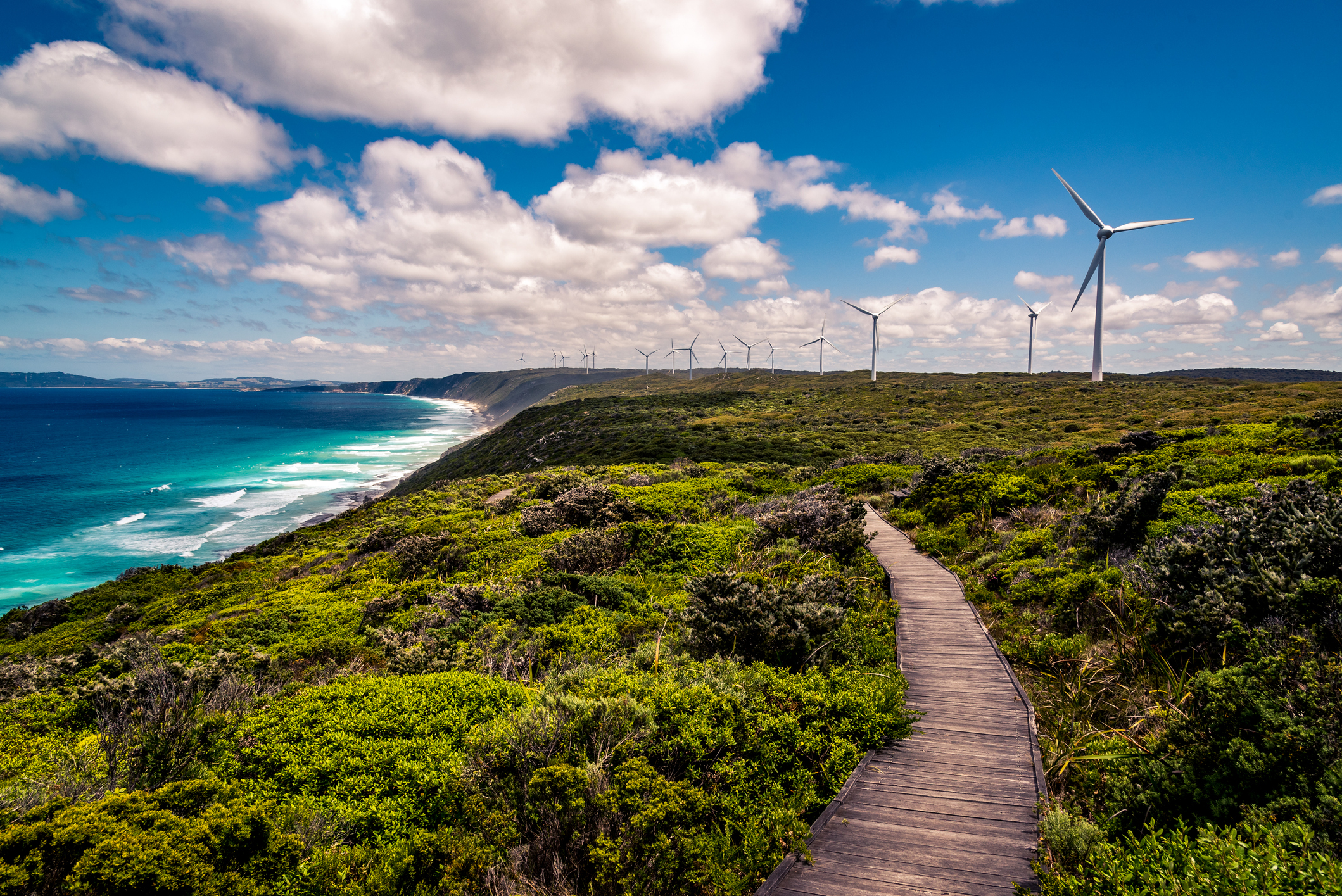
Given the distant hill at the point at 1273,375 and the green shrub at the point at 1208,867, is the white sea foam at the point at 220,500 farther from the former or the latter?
the distant hill at the point at 1273,375

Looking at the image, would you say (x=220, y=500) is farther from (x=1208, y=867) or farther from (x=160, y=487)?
(x=1208, y=867)

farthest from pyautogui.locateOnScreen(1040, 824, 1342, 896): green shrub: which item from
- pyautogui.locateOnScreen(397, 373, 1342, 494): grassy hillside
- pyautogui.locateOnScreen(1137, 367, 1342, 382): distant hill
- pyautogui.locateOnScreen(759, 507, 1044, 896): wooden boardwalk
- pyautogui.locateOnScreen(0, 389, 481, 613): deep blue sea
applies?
pyautogui.locateOnScreen(1137, 367, 1342, 382): distant hill

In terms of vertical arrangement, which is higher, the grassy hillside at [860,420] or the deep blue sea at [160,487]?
the grassy hillside at [860,420]

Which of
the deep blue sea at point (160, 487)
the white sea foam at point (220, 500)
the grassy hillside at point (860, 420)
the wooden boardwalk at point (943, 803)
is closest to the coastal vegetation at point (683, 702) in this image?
the wooden boardwalk at point (943, 803)

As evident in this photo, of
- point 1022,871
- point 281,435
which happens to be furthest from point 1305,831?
point 281,435

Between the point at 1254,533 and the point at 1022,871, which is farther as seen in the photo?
the point at 1254,533

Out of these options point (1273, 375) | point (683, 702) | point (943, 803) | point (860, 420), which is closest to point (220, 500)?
point (860, 420)

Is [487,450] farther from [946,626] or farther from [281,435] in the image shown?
[281,435]

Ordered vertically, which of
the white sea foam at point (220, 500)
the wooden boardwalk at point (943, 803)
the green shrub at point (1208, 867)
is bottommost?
the white sea foam at point (220, 500)

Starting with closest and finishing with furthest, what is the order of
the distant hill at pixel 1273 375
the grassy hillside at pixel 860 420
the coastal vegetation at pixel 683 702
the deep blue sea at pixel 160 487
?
the coastal vegetation at pixel 683 702 < the deep blue sea at pixel 160 487 < the grassy hillside at pixel 860 420 < the distant hill at pixel 1273 375
